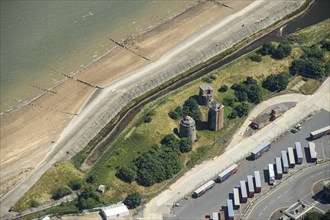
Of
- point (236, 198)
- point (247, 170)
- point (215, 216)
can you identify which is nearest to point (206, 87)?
point (247, 170)

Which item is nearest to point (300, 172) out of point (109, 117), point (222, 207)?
point (222, 207)

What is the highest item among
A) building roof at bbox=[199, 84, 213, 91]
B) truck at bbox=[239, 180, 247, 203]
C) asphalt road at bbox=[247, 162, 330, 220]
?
building roof at bbox=[199, 84, 213, 91]

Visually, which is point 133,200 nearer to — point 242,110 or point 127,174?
point 127,174

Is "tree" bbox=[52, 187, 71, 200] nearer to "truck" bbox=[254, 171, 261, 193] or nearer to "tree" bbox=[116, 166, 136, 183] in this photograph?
"tree" bbox=[116, 166, 136, 183]

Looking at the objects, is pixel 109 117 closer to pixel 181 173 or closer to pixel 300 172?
→ pixel 181 173

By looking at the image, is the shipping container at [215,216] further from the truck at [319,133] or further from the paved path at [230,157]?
the truck at [319,133]

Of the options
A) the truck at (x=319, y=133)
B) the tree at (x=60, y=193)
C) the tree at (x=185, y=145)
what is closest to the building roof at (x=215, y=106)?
the tree at (x=185, y=145)

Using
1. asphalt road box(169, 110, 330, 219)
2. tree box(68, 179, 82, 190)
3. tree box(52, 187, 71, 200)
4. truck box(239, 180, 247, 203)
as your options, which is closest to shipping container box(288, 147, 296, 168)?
asphalt road box(169, 110, 330, 219)

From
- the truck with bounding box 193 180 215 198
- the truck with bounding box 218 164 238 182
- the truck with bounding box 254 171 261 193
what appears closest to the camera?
the truck with bounding box 193 180 215 198
